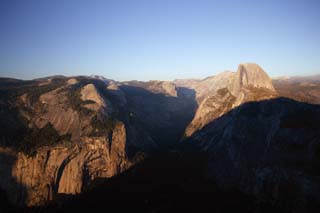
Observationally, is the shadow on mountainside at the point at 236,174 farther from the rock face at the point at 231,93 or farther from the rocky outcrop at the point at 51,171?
the rock face at the point at 231,93

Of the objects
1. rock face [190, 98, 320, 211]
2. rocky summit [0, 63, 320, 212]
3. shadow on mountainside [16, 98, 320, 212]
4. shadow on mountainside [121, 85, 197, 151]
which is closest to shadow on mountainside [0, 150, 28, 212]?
rocky summit [0, 63, 320, 212]

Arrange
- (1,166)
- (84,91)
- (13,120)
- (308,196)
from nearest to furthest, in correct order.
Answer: (308,196), (1,166), (13,120), (84,91)

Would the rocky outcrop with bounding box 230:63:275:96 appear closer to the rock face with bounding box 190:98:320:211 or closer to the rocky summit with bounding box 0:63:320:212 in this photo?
the rocky summit with bounding box 0:63:320:212

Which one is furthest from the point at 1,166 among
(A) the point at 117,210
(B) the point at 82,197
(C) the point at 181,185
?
(C) the point at 181,185

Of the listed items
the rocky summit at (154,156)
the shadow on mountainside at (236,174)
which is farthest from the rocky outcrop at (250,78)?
the shadow on mountainside at (236,174)

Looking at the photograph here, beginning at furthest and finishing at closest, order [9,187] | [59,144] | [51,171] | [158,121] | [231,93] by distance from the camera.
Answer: [158,121], [231,93], [59,144], [51,171], [9,187]

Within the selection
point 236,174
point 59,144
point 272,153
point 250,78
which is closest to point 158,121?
point 250,78

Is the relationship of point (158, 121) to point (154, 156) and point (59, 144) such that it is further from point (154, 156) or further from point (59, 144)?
point (59, 144)

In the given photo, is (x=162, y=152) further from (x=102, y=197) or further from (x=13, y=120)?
(x=13, y=120)
